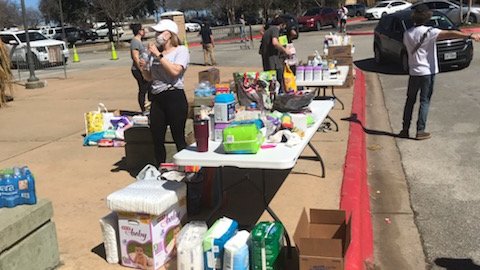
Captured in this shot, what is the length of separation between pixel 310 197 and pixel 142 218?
6.92 feet

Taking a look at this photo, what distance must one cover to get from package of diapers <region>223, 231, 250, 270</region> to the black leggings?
2.15 meters

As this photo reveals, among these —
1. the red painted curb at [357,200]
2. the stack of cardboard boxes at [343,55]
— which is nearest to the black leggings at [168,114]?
the red painted curb at [357,200]

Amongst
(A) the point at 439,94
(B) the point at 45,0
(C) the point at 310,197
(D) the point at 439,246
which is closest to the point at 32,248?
(C) the point at 310,197

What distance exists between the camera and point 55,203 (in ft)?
18.2

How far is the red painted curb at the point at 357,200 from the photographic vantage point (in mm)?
4129

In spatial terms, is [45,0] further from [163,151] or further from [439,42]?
[163,151]

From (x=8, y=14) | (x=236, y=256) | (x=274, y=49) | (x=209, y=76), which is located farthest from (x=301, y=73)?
(x=8, y=14)

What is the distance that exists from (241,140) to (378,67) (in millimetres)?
13404

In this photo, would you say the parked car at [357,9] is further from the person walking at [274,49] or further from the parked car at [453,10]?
the person walking at [274,49]

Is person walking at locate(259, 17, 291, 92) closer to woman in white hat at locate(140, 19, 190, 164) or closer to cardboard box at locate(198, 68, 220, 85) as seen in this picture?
cardboard box at locate(198, 68, 220, 85)

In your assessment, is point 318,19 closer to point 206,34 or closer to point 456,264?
point 206,34

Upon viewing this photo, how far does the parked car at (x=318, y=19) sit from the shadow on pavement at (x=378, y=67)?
2198 cm

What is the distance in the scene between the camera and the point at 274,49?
8883 millimetres

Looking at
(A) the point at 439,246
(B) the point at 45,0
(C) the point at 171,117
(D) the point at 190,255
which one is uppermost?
(B) the point at 45,0
